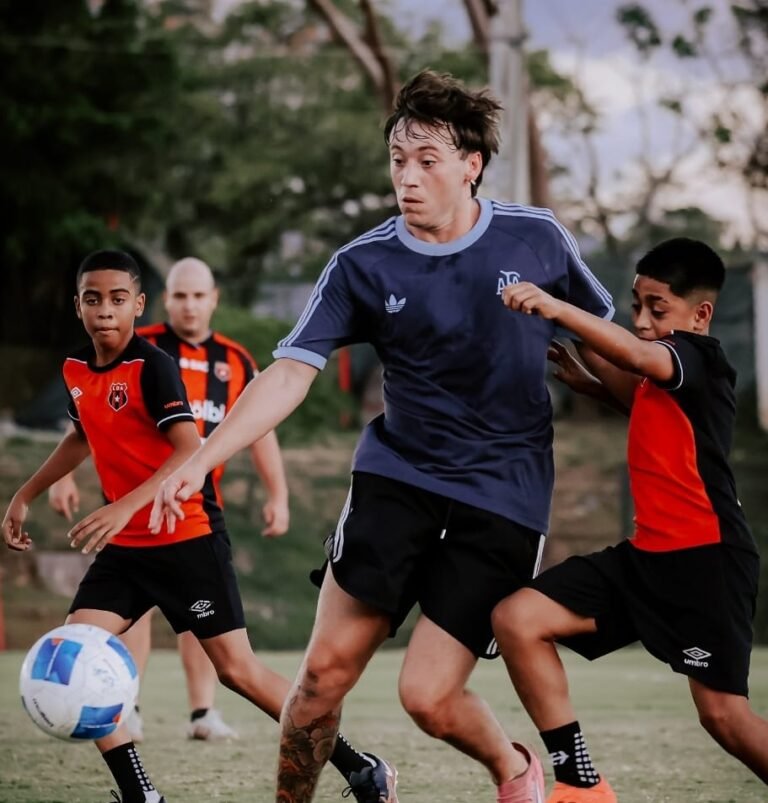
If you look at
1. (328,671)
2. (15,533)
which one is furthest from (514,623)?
(15,533)

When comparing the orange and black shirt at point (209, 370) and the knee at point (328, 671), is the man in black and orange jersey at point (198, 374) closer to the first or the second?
the orange and black shirt at point (209, 370)

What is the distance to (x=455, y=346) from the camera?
14.8 ft

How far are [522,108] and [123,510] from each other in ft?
36.2

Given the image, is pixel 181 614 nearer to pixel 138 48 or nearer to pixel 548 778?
pixel 548 778

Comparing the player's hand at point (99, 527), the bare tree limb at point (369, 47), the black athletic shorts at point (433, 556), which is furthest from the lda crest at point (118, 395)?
the bare tree limb at point (369, 47)

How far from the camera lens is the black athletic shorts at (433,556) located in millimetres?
4492

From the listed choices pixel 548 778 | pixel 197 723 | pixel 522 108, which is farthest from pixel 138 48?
pixel 548 778

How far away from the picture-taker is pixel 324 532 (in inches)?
671

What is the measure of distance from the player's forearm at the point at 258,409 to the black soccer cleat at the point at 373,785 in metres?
1.38

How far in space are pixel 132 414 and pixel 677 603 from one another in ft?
7.07

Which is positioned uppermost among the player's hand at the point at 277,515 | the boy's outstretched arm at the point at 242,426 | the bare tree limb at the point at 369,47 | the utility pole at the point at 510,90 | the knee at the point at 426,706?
the bare tree limb at the point at 369,47

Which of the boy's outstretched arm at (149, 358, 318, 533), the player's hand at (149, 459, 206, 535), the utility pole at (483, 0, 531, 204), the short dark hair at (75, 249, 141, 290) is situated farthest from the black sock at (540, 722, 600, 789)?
the utility pole at (483, 0, 531, 204)

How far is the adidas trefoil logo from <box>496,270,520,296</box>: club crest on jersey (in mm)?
285

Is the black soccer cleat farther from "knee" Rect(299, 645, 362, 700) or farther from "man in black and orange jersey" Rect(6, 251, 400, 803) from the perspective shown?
"knee" Rect(299, 645, 362, 700)
